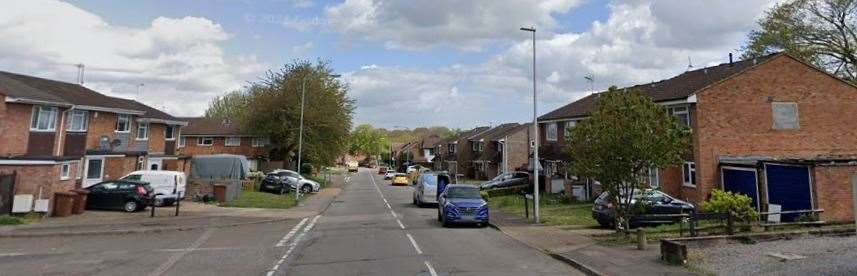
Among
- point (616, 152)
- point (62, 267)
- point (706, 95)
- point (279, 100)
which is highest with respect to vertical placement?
point (279, 100)

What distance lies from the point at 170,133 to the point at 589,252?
33759mm

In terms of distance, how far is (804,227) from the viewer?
53.4 ft

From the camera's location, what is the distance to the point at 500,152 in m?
60.0

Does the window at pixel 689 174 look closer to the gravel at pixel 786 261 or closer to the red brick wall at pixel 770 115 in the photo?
the red brick wall at pixel 770 115

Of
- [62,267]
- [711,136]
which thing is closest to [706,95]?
[711,136]

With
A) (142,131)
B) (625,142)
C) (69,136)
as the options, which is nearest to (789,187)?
(625,142)

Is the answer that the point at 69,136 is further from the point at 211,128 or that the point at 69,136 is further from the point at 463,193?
the point at 211,128

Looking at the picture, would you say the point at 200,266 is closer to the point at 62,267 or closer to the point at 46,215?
the point at 62,267

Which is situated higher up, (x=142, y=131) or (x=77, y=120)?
(x=142, y=131)

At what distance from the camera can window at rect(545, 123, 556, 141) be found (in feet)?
120

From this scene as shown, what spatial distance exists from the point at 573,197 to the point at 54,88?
96.4 ft

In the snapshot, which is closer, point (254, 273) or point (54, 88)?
point (254, 273)

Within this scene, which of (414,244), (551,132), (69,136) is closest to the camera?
(414,244)

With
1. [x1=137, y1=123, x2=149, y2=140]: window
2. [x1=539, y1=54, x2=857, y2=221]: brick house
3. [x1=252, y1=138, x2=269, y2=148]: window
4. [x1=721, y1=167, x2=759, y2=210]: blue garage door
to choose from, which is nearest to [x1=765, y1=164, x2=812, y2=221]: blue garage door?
[x1=721, y1=167, x2=759, y2=210]: blue garage door
